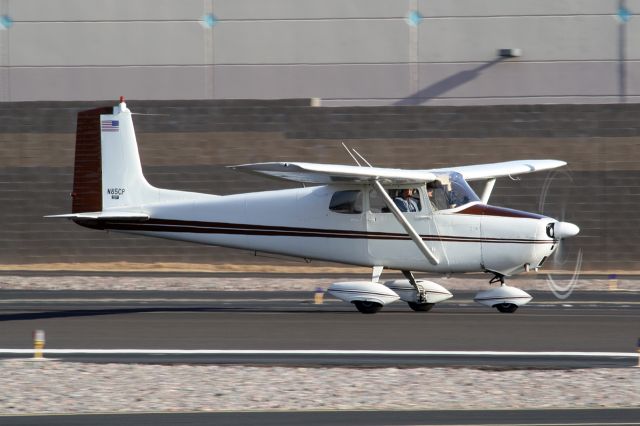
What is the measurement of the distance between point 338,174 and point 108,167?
4265 millimetres

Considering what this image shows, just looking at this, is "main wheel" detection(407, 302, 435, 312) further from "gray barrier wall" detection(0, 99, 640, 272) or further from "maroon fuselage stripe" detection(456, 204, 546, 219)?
"gray barrier wall" detection(0, 99, 640, 272)

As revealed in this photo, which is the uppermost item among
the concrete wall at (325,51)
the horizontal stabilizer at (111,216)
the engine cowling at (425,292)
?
the concrete wall at (325,51)

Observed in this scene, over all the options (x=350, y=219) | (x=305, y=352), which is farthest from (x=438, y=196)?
(x=305, y=352)

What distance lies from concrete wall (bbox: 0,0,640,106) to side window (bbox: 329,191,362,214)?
14799 millimetres

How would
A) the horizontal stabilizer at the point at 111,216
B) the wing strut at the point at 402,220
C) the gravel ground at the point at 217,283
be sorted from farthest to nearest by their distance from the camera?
the gravel ground at the point at 217,283 < the horizontal stabilizer at the point at 111,216 < the wing strut at the point at 402,220

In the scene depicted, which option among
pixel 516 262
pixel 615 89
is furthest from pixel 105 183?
pixel 615 89

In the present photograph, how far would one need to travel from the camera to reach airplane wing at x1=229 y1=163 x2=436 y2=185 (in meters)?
14.6

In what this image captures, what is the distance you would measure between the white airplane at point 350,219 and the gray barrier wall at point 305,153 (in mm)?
7839

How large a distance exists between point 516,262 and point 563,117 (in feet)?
35.0

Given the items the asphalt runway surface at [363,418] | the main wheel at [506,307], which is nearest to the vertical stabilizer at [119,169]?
the main wheel at [506,307]

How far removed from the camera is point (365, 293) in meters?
15.2

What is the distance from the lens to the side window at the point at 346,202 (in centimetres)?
1596

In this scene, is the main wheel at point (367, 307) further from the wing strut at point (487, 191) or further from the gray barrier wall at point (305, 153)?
the gray barrier wall at point (305, 153)

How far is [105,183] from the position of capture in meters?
17.0
